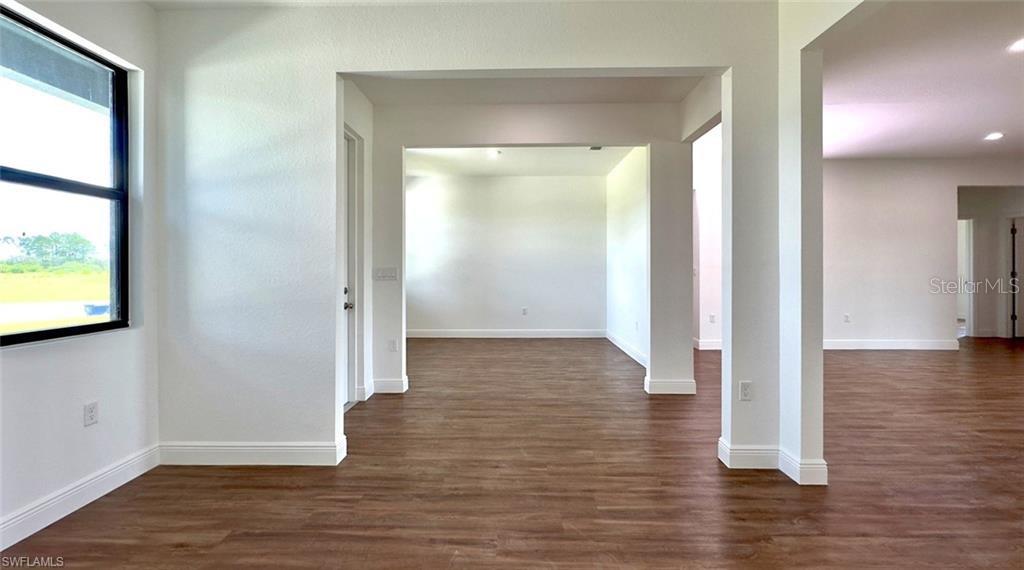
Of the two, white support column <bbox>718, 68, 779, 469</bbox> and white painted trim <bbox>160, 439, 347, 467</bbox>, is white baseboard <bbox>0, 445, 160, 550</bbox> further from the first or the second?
white support column <bbox>718, 68, 779, 469</bbox>

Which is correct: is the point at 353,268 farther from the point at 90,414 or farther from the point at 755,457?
the point at 755,457

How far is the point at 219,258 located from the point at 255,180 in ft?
1.63

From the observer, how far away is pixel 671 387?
4.39 meters

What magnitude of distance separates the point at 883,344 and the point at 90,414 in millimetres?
8564

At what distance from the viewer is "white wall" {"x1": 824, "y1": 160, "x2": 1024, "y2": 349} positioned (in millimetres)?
6645

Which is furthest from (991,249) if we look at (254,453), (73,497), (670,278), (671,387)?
(73,497)

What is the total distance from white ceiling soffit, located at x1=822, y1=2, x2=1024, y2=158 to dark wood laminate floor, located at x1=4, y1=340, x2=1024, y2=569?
2.34m

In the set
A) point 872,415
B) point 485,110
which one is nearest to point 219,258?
point 485,110

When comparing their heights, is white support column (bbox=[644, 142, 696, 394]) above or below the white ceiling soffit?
below

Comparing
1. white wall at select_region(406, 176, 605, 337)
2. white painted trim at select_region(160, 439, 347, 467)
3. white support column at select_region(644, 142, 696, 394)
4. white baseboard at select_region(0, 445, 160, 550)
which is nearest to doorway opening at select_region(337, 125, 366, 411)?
white painted trim at select_region(160, 439, 347, 467)

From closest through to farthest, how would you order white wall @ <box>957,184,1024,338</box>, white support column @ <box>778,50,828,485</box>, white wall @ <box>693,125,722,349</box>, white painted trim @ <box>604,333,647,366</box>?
white support column @ <box>778,50,828,485</box> < white painted trim @ <box>604,333,647,366</box> < white wall @ <box>693,125,722,349</box> < white wall @ <box>957,184,1024,338</box>

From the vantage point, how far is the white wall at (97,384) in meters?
2.01

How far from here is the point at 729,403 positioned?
2.77m

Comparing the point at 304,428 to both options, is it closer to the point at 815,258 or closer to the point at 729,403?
the point at 729,403
